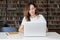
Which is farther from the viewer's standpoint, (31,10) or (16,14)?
(16,14)

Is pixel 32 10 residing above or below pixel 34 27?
above

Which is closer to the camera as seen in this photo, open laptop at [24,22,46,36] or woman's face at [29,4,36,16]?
open laptop at [24,22,46,36]

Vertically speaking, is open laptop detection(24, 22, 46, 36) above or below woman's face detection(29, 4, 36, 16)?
below

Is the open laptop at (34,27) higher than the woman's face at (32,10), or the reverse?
the woman's face at (32,10)

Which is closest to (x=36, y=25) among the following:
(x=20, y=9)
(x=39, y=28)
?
(x=39, y=28)

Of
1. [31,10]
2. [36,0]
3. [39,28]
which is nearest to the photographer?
[39,28]

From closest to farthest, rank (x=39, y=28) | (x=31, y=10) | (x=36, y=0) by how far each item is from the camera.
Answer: (x=39, y=28)
(x=31, y=10)
(x=36, y=0)

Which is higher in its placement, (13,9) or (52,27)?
(13,9)

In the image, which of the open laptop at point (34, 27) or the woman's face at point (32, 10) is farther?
the woman's face at point (32, 10)

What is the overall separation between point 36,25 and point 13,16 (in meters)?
2.68

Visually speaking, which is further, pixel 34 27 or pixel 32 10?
pixel 32 10

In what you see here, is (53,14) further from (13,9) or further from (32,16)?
(32,16)

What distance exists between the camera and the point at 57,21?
5.11 meters

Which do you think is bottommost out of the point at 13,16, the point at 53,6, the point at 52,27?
the point at 52,27
